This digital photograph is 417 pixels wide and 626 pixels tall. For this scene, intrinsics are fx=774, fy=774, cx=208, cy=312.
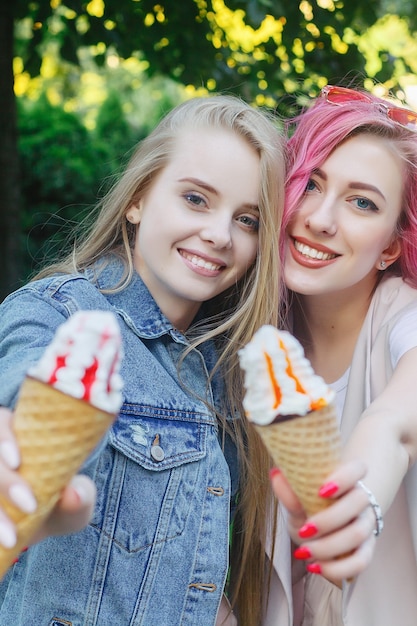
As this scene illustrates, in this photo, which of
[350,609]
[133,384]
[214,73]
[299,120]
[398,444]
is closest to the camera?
[398,444]

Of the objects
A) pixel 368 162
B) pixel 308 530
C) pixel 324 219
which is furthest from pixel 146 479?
pixel 368 162

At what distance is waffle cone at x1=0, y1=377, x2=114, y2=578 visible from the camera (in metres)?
1.35

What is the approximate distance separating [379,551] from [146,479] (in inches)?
31.0

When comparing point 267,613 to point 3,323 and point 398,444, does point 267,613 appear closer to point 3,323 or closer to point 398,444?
point 398,444

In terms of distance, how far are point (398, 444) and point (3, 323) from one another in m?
1.05

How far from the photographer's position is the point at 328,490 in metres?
1.50

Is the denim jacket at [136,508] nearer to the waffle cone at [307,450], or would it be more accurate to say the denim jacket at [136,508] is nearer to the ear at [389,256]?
the waffle cone at [307,450]

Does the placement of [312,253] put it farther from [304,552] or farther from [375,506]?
[304,552]

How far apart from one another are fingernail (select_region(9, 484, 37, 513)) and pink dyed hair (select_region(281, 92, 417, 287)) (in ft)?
4.92

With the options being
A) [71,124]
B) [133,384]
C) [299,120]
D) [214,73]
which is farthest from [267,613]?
[71,124]

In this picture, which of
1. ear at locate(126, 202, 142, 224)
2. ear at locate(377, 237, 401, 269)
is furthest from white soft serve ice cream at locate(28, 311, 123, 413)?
ear at locate(377, 237, 401, 269)

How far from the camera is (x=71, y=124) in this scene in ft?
36.5

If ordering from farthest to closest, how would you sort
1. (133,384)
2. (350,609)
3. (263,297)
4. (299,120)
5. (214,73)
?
(214,73), (299,120), (263,297), (350,609), (133,384)

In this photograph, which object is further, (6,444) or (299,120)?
(299,120)
